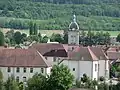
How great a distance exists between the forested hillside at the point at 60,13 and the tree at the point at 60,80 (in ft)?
276

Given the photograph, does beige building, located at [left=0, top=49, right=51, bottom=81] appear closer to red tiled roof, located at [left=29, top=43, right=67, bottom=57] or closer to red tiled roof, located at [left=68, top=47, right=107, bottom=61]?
red tiled roof, located at [left=68, top=47, right=107, bottom=61]

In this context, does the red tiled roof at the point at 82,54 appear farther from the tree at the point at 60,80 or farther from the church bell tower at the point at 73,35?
the church bell tower at the point at 73,35

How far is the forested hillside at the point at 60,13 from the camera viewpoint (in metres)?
133

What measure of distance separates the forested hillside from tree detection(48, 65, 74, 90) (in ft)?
276

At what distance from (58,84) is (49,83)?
64 cm

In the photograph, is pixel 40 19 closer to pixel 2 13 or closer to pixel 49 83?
pixel 2 13

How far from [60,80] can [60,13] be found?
10531 cm

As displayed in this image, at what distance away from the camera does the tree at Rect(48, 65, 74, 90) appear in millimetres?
42688

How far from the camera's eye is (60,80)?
4281 centimetres

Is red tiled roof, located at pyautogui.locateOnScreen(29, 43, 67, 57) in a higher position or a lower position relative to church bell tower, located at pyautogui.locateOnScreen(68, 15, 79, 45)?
lower

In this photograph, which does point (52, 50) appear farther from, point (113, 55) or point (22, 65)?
point (113, 55)

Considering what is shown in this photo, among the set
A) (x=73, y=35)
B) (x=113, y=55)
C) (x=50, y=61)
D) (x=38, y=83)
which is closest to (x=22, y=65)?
(x=50, y=61)

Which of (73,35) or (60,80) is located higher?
(73,35)

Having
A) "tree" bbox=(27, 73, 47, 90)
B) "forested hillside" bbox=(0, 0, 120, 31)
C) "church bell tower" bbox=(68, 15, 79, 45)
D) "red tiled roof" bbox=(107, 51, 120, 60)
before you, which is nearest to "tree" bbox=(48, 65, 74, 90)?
"tree" bbox=(27, 73, 47, 90)
